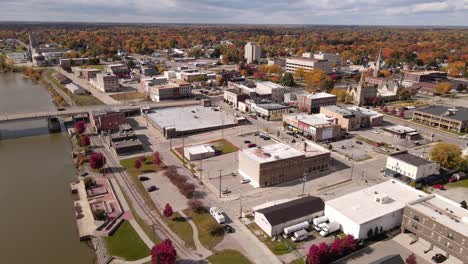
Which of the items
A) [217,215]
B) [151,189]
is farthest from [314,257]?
[151,189]

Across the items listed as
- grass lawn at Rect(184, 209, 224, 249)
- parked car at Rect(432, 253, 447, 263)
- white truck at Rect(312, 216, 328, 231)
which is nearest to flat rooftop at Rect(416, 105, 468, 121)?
parked car at Rect(432, 253, 447, 263)

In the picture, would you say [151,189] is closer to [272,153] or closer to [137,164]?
[137,164]

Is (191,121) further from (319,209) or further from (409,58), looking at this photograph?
(409,58)

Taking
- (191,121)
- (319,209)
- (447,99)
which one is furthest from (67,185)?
(447,99)

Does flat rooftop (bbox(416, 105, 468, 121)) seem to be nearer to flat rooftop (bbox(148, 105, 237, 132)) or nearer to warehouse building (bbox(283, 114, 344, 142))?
warehouse building (bbox(283, 114, 344, 142))

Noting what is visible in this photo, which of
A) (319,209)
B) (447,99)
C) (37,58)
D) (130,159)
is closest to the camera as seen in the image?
(319,209)

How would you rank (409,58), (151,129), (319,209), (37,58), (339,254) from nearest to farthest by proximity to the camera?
(339,254), (319,209), (151,129), (37,58), (409,58)

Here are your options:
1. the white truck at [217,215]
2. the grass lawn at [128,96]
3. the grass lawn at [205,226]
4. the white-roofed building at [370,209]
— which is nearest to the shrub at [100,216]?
the grass lawn at [205,226]
